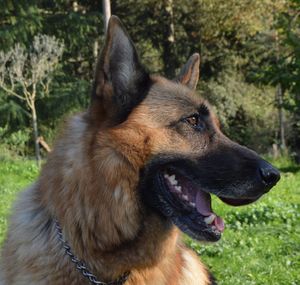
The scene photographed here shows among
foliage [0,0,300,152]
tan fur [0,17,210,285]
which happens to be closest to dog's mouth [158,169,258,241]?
tan fur [0,17,210,285]

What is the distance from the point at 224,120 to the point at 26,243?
2487 cm

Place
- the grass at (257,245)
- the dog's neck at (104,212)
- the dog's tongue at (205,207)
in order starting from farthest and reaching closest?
the grass at (257,245)
the dog's tongue at (205,207)
the dog's neck at (104,212)

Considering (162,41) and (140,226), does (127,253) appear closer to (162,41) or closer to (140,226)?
(140,226)

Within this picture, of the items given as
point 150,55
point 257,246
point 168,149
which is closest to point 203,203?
point 168,149

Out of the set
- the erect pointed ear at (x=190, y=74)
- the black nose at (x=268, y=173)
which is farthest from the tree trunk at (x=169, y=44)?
the black nose at (x=268, y=173)

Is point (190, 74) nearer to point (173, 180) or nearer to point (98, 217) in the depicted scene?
point (173, 180)

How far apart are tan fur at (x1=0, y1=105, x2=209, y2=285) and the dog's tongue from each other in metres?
0.22

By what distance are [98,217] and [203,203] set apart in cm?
72

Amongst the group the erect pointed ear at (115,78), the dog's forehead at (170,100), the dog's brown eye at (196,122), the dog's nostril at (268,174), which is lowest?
the dog's nostril at (268,174)

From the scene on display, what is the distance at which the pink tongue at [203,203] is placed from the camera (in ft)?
11.2

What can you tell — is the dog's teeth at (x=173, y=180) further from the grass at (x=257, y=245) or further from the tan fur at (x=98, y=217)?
the grass at (x=257, y=245)

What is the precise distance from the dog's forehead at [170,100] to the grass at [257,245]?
1664mm

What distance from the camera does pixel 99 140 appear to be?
3150 mm

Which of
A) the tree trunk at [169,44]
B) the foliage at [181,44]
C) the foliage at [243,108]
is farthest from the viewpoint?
the tree trunk at [169,44]
